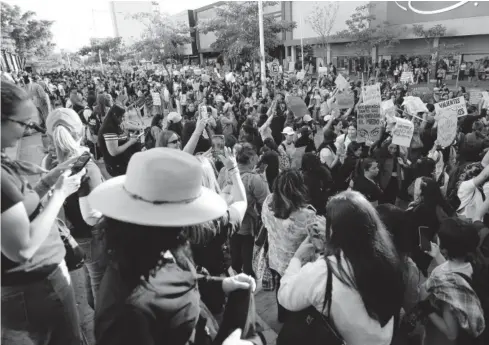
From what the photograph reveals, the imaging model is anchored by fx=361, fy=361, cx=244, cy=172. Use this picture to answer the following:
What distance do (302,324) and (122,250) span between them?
106cm

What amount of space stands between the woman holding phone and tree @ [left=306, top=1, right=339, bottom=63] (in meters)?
30.5

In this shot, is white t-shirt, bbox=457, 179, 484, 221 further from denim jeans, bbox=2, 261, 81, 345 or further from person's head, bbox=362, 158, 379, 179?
denim jeans, bbox=2, 261, 81, 345

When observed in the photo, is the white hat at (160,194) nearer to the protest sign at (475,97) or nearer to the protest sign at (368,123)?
the protest sign at (368,123)

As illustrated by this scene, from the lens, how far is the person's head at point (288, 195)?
270 centimetres

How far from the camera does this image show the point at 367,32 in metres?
26.3

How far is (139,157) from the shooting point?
1332mm

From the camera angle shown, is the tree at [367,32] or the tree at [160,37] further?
the tree at [160,37]

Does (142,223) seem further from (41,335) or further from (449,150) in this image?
(449,150)

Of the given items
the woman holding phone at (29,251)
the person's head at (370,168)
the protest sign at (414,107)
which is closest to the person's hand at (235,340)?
the woman holding phone at (29,251)

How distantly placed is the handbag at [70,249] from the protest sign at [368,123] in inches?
185

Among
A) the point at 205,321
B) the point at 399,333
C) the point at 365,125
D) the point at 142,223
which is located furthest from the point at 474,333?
the point at 365,125

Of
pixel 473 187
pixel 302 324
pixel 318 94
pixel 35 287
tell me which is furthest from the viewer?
→ pixel 318 94

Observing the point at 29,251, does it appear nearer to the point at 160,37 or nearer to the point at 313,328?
the point at 313,328

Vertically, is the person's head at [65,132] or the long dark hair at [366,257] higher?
the person's head at [65,132]
